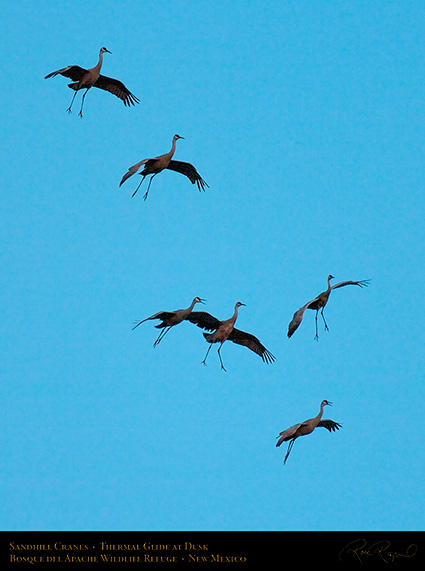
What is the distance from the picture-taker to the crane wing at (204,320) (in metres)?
46.9

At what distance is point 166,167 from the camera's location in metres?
46.6

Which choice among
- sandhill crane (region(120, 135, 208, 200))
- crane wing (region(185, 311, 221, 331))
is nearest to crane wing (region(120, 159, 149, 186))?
sandhill crane (region(120, 135, 208, 200))

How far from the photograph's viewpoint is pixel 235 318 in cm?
4628

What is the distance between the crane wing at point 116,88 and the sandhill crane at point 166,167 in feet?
9.14

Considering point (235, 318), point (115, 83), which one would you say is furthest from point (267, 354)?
point (115, 83)

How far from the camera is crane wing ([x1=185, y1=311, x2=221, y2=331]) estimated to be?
46.9 meters

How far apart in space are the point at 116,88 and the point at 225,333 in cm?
942

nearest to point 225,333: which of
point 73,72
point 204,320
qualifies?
point 204,320

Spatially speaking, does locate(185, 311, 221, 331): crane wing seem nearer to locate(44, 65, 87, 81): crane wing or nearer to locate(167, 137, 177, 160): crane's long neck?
locate(167, 137, 177, 160): crane's long neck

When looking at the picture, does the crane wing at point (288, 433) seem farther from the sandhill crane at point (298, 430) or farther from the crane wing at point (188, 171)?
the crane wing at point (188, 171)
